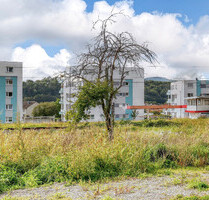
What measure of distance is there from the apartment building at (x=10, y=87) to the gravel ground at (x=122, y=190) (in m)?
30.4

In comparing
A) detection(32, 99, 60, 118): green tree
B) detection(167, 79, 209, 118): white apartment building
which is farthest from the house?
detection(167, 79, 209, 118): white apartment building

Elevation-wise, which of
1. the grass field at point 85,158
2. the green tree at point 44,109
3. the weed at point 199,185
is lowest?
the weed at point 199,185

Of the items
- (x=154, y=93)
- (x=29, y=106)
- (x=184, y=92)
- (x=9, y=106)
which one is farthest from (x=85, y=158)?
(x=29, y=106)

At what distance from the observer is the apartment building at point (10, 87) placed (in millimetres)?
33344

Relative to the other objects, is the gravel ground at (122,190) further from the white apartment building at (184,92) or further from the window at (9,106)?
the white apartment building at (184,92)

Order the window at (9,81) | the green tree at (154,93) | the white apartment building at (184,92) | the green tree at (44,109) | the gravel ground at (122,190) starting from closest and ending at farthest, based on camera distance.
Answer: the gravel ground at (122,190), the window at (9,81), the green tree at (154,93), the green tree at (44,109), the white apartment building at (184,92)

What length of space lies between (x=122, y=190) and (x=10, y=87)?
32.6 metres

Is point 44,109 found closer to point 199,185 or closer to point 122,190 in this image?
point 122,190

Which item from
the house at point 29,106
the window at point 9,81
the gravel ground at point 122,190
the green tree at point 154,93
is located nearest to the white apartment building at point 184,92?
the green tree at point 154,93

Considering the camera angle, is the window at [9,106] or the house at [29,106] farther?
the house at [29,106]

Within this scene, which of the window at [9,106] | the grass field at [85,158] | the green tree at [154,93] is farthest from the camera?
the green tree at [154,93]

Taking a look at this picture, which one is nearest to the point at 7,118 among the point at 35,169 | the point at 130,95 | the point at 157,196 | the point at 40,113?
the point at 40,113

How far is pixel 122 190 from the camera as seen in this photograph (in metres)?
4.40

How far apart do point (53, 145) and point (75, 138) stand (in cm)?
79
